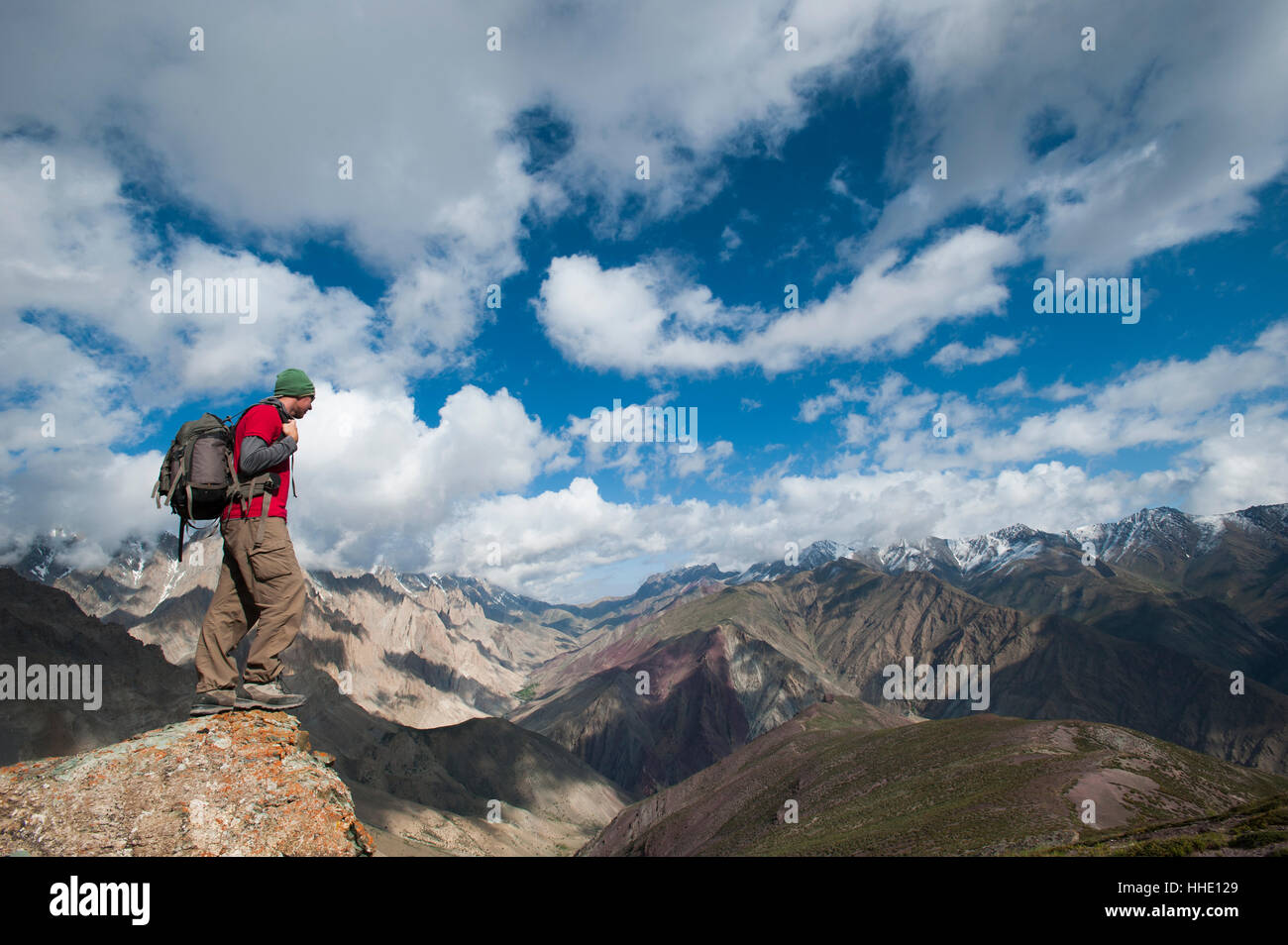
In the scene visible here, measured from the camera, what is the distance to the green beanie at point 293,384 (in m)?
8.31

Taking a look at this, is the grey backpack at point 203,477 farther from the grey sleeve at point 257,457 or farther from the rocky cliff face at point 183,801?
the rocky cliff face at point 183,801

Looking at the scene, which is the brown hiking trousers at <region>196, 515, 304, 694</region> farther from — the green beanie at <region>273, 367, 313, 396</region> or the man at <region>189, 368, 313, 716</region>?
the green beanie at <region>273, 367, 313, 396</region>

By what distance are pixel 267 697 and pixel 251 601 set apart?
1.33m

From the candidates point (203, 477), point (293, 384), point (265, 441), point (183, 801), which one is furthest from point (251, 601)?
point (293, 384)

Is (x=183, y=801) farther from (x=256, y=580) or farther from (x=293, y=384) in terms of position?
(x=293, y=384)

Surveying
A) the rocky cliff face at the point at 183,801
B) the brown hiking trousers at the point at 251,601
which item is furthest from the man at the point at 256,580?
the rocky cliff face at the point at 183,801

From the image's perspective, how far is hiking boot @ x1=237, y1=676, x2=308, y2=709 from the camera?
7.93 meters

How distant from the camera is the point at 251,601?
7.93m

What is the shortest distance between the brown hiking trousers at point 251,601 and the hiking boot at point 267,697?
11 centimetres

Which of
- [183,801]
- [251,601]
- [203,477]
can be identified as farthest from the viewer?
[251,601]

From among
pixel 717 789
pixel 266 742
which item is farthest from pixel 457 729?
→ pixel 266 742

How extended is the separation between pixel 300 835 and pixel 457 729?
6718 inches
